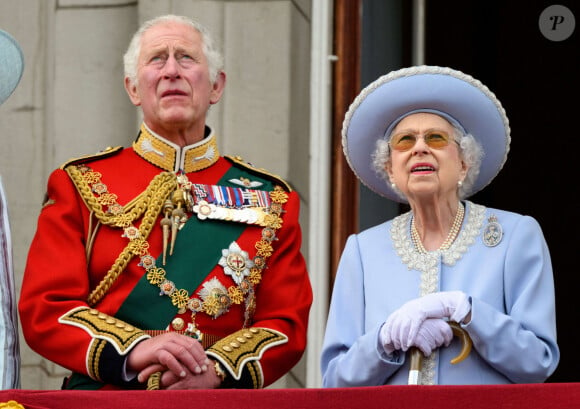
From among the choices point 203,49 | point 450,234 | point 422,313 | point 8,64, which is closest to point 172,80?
point 203,49

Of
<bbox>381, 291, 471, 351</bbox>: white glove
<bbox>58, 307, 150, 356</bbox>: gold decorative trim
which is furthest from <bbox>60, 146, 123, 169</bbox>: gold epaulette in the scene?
<bbox>381, 291, 471, 351</bbox>: white glove

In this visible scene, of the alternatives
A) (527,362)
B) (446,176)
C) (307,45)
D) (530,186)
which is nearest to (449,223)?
(446,176)

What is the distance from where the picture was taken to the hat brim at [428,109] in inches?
231

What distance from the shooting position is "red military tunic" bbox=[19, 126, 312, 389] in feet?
19.2

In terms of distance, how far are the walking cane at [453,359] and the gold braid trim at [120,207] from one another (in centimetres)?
90

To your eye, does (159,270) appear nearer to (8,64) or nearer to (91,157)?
(91,157)

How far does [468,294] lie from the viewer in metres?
5.73

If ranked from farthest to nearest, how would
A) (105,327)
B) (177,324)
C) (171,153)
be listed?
(171,153) → (177,324) → (105,327)

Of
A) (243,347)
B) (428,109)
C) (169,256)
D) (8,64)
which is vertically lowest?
(243,347)

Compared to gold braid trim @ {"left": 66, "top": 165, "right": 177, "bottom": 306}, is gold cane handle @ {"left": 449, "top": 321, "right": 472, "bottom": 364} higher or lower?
lower

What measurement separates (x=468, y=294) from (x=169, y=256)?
893 millimetres

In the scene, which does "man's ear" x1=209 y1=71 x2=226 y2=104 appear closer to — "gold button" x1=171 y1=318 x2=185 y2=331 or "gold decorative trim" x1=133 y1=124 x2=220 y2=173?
"gold decorative trim" x1=133 y1=124 x2=220 y2=173


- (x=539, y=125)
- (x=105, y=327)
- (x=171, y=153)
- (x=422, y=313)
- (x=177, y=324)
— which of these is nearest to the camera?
(x=422, y=313)

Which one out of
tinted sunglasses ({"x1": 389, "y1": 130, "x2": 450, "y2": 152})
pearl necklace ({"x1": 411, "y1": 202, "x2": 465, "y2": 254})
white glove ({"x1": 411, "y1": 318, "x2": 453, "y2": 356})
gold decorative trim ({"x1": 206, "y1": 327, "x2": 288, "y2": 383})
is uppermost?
tinted sunglasses ({"x1": 389, "y1": 130, "x2": 450, "y2": 152})
